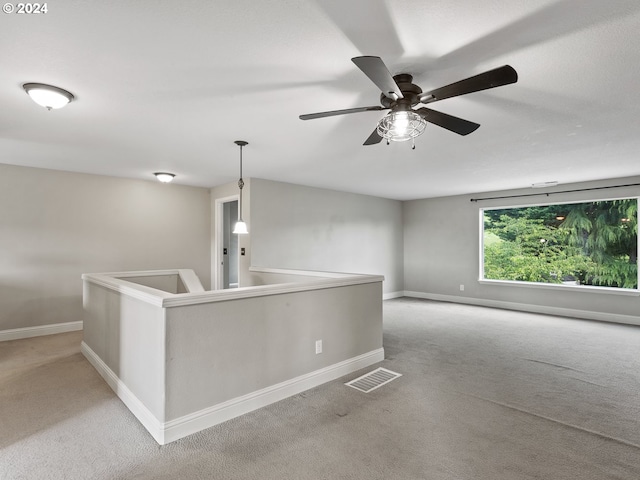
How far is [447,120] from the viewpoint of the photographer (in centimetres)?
215

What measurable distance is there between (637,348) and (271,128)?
5.02 m

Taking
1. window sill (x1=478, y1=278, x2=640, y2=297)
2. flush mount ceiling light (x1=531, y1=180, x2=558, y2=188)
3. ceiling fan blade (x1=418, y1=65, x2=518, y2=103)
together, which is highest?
flush mount ceiling light (x1=531, y1=180, x2=558, y2=188)

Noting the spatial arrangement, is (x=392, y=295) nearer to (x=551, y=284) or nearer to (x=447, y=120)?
(x=551, y=284)

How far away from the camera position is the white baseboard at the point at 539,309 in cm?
530

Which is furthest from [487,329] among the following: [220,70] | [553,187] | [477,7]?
[220,70]

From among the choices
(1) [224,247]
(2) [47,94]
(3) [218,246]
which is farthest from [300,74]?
(1) [224,247]

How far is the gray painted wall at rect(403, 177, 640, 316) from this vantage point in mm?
5453

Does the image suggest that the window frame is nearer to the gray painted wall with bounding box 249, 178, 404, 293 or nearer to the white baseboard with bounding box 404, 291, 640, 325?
the white baseboard with bounding box 404, 291, 640, 325

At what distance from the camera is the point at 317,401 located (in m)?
2.68

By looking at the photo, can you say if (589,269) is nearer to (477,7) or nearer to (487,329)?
(487,329)

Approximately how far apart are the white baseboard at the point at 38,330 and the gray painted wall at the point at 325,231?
2.77 meters

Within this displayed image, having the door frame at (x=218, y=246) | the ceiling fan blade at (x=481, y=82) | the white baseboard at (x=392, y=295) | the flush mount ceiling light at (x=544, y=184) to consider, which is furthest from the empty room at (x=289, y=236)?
the white baseboard at (x=392, y=295)

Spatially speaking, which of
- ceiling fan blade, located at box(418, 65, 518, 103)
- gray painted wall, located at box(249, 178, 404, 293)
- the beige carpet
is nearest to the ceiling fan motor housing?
ceiling fan blade, located at box(418, 65, 518, 103)

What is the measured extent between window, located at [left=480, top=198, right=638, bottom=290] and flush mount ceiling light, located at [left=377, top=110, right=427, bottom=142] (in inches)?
207
